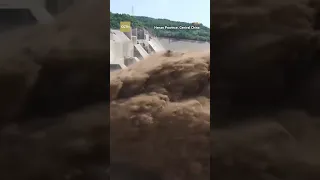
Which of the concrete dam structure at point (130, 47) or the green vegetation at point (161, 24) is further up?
the green vegetation at point (161, 24)

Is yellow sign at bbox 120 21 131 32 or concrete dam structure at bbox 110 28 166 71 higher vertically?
yellow sign at bbox 120 21 131 32

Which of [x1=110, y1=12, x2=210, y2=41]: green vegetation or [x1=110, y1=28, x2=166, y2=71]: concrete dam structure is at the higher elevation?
[x1=110, y1=12, x2=210, y2=41]: green vegetation

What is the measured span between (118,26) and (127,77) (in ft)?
0.62

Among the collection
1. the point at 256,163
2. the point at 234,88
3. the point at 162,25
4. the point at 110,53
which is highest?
the point at 162,25

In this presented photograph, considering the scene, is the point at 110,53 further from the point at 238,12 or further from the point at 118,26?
the point at 238,12

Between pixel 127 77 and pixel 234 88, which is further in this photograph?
pixel 127 77

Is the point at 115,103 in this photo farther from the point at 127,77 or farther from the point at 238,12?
the point at 238,12

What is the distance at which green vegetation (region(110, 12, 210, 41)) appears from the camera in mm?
1267

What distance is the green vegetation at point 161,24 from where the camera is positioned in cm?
127

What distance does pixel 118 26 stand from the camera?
1293 millimetres

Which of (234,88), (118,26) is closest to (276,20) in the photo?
(234,88)

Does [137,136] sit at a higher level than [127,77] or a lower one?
lower

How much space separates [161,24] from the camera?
1306 millimetres

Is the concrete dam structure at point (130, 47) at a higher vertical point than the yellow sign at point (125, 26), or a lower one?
lower
